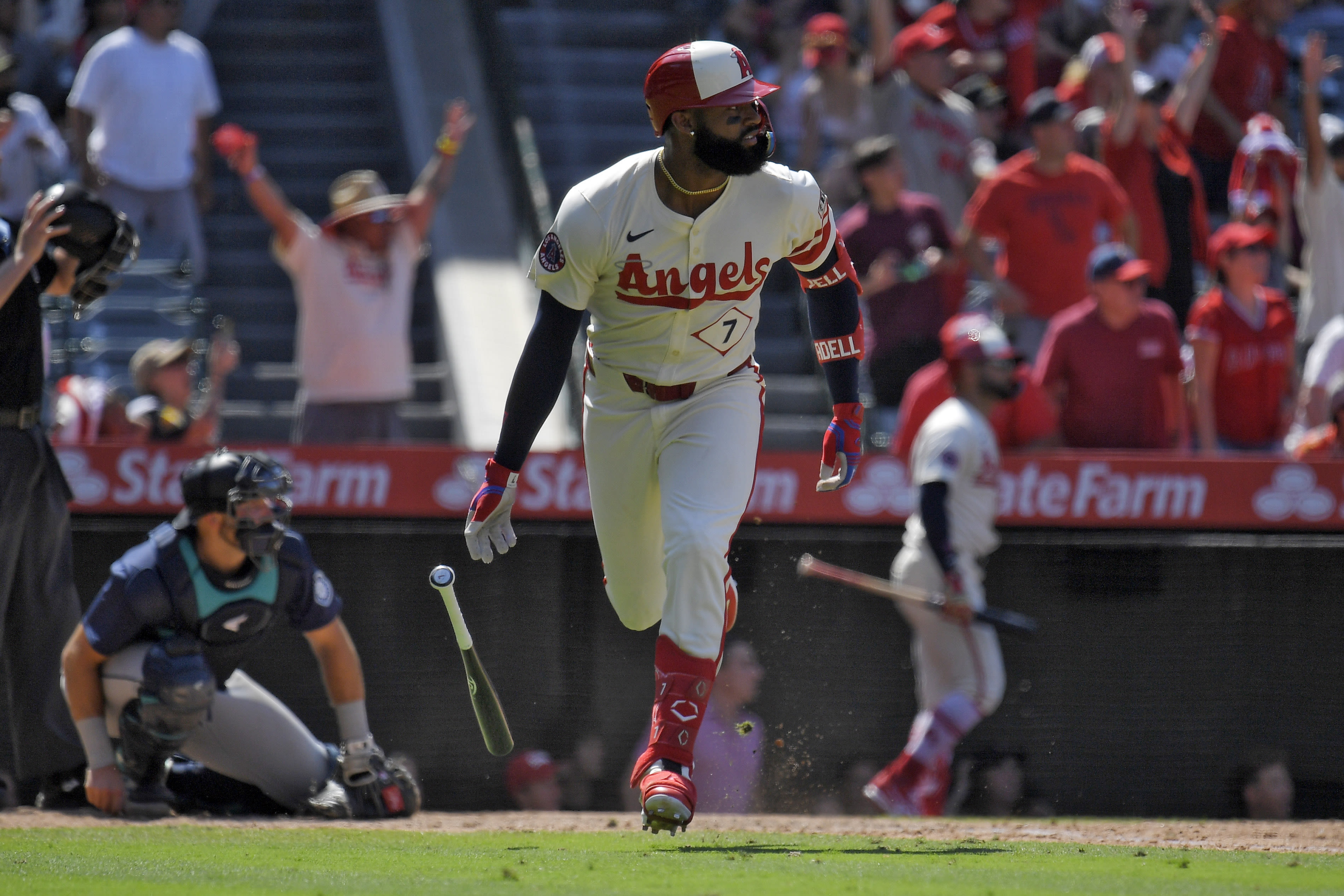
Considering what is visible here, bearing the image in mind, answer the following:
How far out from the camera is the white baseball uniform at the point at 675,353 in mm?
4781

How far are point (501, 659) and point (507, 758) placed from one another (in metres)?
0.40

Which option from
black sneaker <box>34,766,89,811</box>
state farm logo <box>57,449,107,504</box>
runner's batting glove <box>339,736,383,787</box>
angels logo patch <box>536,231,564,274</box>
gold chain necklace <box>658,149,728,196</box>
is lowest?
black sneaker <box>34,766,89,811</box>

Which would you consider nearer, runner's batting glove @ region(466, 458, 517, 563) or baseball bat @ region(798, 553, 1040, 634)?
runner's batting glove @ region(466, 458, 517, 563)

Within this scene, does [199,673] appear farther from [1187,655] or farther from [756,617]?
[1187,655]

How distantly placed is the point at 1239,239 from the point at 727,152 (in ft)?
15.6

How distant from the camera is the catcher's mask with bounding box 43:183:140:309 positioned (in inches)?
239

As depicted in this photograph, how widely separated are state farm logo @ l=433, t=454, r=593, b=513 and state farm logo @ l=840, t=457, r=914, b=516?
1142 mm

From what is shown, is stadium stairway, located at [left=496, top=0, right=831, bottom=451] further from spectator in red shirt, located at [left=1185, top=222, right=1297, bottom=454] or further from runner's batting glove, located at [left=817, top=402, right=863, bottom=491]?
runner's batting glove, located at [left=817, top=402, right=863, bottom=491]

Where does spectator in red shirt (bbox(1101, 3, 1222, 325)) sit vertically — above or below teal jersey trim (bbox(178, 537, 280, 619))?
above

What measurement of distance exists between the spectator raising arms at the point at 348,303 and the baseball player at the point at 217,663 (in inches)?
88.0

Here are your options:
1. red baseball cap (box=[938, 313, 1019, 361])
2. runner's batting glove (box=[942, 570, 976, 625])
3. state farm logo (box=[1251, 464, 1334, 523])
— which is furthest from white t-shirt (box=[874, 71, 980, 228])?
runner's batting glove (box=[942, 570, 976, 625])

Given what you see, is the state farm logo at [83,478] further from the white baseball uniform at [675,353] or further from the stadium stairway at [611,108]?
the stadium stairway at [611,108]

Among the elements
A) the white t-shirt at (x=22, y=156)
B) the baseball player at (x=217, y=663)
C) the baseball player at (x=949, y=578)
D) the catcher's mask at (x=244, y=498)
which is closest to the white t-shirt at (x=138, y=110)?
the white t-shirt at (x=22, y=156)

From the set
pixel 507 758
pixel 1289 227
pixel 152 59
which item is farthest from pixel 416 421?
pixel 1289 227
